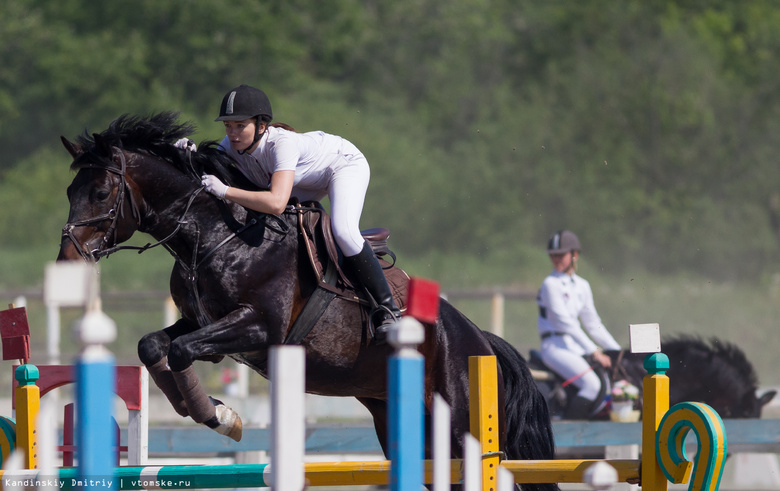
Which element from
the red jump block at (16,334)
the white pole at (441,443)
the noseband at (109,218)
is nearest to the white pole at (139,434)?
the red jump block at (16,334)

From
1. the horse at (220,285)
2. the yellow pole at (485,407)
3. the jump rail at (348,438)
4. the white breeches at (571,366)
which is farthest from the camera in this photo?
the white breeches at (571,366)

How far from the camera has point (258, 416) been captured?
25.9 ft

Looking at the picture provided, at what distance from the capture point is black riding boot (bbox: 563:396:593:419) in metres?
7.08

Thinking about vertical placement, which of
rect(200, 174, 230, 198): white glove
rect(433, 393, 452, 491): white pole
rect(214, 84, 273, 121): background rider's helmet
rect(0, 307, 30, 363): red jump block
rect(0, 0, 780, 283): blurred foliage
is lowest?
rect(433, 393, 452, 491): white pole

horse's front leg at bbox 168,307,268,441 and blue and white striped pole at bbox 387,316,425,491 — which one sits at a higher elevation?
horse's front leg at bbox 168,307,268,441

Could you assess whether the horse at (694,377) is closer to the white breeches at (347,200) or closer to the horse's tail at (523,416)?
the horse's tail at (523,416)

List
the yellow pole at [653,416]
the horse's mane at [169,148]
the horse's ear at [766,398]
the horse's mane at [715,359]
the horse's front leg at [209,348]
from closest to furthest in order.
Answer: the yellow pole at [653,416], the horse's front leg at [209,348], the horse's mane at [169,148], the horse's mane at [715,359], the horse's ear at [766,398]

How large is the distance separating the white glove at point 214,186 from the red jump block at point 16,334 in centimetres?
91

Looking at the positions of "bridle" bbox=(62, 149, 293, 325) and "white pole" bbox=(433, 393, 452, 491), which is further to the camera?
"bridle" bbox=(62, 149, 293, 325)

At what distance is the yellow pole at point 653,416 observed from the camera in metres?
3.40

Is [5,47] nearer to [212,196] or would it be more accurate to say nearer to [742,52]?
[742,52]

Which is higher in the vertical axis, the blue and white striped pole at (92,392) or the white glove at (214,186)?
the white glove at (214,186)

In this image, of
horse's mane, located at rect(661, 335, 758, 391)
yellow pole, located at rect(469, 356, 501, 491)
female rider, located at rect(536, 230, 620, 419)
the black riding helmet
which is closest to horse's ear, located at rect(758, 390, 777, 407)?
horse's mane, located at rect(661, 335, 758, 391)

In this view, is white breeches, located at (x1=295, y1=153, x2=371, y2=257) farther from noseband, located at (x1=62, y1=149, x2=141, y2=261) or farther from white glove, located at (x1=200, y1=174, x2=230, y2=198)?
noseband, located at (x1=62, y1=149, x2=141, y2=261)
